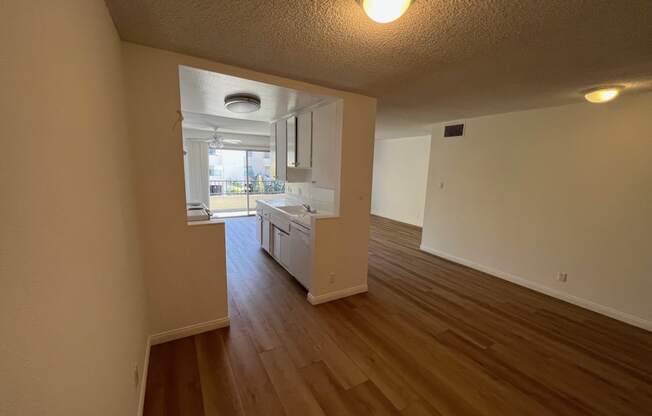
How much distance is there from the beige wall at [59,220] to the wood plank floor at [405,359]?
2.42 ft

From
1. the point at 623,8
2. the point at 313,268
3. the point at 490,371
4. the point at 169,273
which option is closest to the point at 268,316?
the point at 313,268

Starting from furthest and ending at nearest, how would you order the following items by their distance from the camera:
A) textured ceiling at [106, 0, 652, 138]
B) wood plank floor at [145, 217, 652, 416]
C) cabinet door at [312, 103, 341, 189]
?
cabinet door at [312, 103, 341, 189] → wood plank floor at [145, 217, 652, 416] → textured ceiling at [106, 0, 652, 138]

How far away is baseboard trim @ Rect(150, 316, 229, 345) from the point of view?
7.04ft

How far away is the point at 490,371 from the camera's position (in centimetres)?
198

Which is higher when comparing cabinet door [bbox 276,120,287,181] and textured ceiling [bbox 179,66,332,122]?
textured ceiling [bbox 179,66,332,122]

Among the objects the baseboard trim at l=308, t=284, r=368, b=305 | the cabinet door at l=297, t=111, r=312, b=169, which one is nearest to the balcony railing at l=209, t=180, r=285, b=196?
the cabinet door at l=297, t=111, r=312, b=169

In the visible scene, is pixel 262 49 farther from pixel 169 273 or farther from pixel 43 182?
pixel 169 273

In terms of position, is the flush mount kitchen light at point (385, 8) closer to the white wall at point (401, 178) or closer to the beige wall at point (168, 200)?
the beige wall at point (168, 200)

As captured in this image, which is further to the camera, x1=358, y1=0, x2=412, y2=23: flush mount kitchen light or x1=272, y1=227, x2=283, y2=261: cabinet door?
x1=272, y1=227, x2=283, y2=261: cabinet door

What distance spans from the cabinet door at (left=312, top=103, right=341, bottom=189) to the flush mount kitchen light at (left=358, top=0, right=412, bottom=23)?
5.24 feet

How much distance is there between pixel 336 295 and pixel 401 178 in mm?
5269

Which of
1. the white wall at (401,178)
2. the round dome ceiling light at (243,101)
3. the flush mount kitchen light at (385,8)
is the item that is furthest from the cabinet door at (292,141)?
the white wall at (401,178)

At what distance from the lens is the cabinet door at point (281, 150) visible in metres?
3.85

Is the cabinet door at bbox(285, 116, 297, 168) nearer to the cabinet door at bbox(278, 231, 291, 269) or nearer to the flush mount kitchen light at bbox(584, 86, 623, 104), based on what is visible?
the cabinet door at bbox(278, 231, 291, 269)
